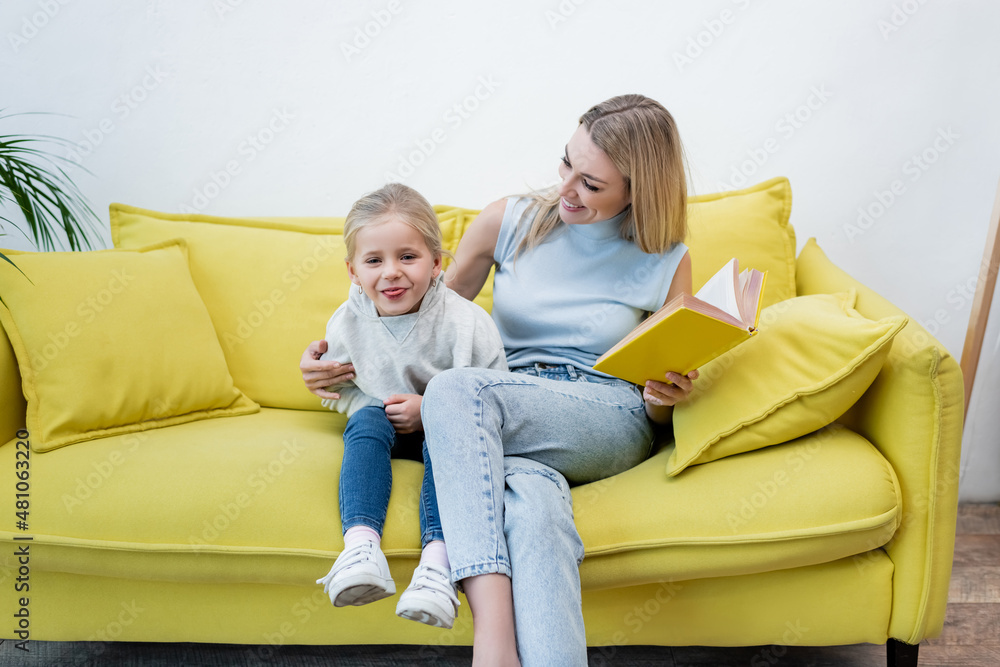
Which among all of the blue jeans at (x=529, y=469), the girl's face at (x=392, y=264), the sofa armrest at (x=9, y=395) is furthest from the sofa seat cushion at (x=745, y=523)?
the sofa armrest at (x=9, y=395)

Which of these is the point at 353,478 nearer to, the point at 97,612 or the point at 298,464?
the point at 298,464

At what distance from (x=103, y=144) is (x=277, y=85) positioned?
0.53 meters

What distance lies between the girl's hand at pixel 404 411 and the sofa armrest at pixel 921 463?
83 cm

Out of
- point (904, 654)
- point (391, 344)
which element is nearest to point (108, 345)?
point (391, 344)

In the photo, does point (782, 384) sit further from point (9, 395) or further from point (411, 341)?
point (9, 395)

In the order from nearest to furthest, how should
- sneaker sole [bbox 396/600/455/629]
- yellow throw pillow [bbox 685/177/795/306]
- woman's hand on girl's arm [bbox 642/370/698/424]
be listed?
sneaker sole [bbox 396/600/455/629] < woman's hand on girl's arm [bbox 642/370/698/424] < yellow throw pillow [bbox 685/177/795/306]

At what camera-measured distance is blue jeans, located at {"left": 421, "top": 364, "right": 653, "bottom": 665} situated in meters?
1.01

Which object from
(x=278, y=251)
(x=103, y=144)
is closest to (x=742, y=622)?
(x=278, y=251)

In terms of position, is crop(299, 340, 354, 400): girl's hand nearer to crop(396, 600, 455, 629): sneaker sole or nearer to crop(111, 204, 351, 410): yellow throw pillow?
crop(111, 204, 351, 410): yellow throw pillow

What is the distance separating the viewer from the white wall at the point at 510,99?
2.00 metres

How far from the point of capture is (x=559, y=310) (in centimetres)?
149

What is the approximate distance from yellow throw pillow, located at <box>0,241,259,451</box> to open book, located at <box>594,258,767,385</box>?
89cm

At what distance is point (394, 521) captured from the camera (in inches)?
46.8

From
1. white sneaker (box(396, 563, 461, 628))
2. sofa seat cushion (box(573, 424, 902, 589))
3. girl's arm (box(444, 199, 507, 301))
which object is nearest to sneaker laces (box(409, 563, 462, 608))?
white sneaker (box(396, 563, 461, 628))
